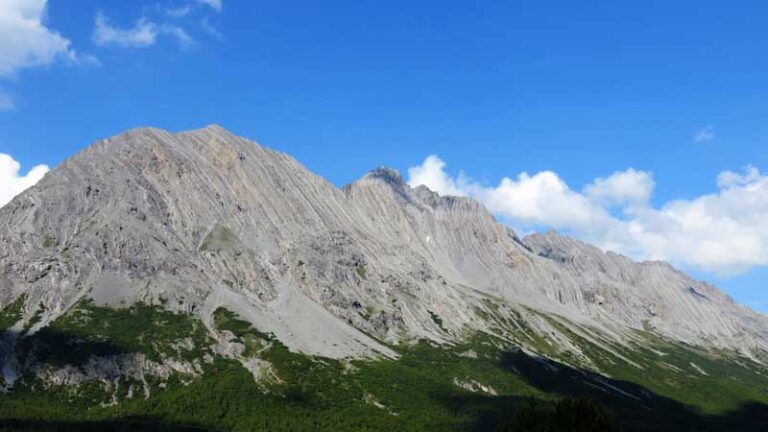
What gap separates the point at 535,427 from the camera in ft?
349

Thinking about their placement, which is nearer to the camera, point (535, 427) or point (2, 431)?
point (535, 427)

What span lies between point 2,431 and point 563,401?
6238 inches

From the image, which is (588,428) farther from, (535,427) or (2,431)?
(2,431)

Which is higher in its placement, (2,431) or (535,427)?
(535,427)

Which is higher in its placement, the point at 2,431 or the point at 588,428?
the point at 588,428

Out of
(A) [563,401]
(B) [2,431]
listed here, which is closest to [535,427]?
(A) [563,401]

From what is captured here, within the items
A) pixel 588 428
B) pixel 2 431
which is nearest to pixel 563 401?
pixel 588 428

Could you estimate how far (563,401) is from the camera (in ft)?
363

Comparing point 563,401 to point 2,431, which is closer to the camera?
point 563,401

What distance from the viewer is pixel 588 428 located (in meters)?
105

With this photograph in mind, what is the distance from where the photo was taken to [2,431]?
196875mm

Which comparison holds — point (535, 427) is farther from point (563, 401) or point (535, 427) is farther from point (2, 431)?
point (2, 431)

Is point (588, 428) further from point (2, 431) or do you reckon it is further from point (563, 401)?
point (2, 431)

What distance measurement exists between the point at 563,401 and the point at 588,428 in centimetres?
664
